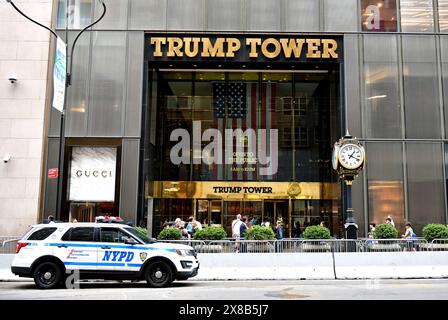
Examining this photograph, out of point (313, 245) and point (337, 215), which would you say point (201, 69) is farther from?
point (313, 245)

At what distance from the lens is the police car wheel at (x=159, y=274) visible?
1238cm

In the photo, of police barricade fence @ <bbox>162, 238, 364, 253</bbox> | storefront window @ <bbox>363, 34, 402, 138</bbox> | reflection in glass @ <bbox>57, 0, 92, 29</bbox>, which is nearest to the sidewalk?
police barricade fence @ <bbox>162, 238, 364, 253</bbox>

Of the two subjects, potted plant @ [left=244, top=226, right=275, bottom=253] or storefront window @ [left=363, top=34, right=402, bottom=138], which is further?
storefront window @ [left=363, top=34, right=402, bottom=138]

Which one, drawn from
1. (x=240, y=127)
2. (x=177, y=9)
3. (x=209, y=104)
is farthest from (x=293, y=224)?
(x=177, y=9)

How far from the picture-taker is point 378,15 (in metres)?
23.4

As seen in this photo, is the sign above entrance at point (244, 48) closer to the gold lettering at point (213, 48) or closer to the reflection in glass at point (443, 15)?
the gold lettering at point (213, 48)

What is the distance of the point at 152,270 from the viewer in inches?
490

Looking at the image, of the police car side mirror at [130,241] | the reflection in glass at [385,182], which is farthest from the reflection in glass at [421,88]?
the police car side mirror at [130,241]

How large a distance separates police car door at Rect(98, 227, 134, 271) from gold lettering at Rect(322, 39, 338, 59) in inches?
607

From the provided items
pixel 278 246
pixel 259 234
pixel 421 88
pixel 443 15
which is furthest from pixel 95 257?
pixel 443 15

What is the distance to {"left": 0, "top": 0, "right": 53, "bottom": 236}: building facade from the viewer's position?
21391mm

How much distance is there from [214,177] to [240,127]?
3459 mm

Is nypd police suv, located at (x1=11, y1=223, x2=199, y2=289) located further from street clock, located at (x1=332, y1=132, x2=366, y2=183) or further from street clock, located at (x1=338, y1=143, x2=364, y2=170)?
street clock, located at (x1=338, y1=143, x2=364, y2=170)

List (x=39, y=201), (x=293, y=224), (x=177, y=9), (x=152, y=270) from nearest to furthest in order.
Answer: (x=152, y=270), (x=39, y=201), (x=177, y=9), (x=293, y=224)
